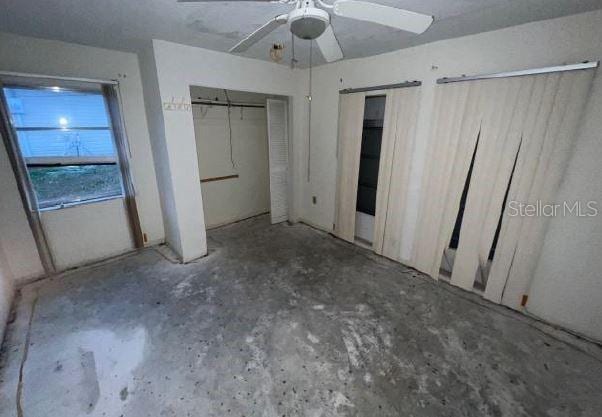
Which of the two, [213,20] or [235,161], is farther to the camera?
[235,161]

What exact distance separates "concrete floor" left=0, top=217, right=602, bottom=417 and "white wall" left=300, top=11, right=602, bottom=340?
367 mm

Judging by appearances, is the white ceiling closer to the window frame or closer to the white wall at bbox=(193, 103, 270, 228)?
the window frame

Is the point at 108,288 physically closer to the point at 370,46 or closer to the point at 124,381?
the point at 124,381

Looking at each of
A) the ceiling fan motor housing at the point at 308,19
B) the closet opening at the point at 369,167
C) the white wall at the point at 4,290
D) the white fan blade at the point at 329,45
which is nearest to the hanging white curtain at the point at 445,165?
the closet opening at the point at 369,167

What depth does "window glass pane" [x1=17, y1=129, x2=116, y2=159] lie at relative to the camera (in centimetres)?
258

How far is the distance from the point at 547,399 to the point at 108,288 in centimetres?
377

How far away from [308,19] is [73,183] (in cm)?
324

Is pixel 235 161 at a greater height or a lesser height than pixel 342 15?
lesser

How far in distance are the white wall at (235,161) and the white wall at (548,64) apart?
2.20 meters

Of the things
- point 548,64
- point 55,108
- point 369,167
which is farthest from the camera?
point 369,167

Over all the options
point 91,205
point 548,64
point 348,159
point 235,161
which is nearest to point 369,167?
Result: point 348,159

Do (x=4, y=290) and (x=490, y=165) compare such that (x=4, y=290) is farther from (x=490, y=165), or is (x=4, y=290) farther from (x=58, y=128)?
(x=490, y=165)

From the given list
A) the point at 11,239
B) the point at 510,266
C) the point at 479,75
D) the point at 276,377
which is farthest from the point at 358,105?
the point at 11,239

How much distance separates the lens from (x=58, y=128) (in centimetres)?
271
